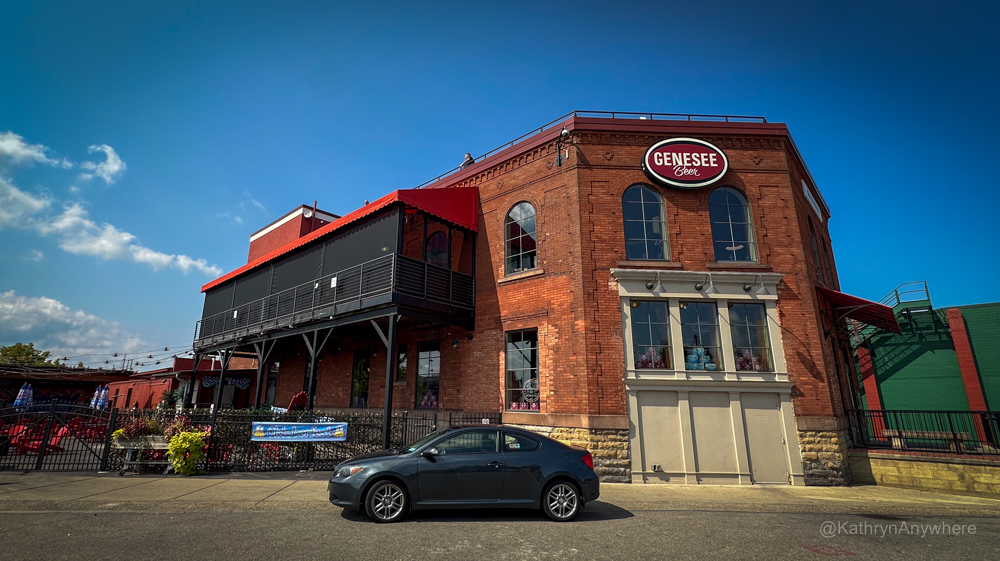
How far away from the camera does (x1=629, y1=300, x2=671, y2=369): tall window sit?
38.8ft

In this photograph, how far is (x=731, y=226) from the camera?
1298 centimetres

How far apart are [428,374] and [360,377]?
387 cm

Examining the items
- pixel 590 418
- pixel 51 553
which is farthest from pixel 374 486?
pixel 590 418

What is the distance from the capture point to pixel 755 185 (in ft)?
43.1

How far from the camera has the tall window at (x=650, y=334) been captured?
1182 cm

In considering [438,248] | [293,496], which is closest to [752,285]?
[438,248]

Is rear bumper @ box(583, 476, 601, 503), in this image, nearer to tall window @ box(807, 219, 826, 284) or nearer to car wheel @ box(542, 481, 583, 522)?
car wheel @ box(542, 481, 583, 522)

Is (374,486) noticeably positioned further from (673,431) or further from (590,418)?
(673,431)

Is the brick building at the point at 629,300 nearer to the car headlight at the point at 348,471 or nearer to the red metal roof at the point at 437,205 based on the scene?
the red metal roof at the point at 437,205

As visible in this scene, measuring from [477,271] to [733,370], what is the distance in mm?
7854

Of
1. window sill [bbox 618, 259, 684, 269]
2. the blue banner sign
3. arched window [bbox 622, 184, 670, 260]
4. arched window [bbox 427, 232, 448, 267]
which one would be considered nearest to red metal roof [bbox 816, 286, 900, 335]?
window sill [bbox 618, 259, 684, 269]

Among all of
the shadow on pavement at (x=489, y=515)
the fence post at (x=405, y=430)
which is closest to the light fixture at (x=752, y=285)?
the shadow on pavement at (x=489, y=515)

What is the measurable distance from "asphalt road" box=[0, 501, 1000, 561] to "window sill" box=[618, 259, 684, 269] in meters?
6.43

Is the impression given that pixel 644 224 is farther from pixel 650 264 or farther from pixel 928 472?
pixel 928 472
